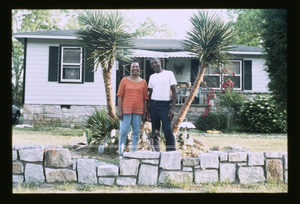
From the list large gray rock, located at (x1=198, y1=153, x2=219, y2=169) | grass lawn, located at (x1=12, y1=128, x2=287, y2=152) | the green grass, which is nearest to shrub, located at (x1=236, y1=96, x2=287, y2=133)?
grass lawn, located at (x1=12, y1=128, x2=287, y2=152)

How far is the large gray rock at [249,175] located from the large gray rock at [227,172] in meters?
0.09

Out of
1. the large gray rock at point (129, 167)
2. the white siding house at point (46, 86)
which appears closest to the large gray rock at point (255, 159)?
the large gray rock at point (129, 167)

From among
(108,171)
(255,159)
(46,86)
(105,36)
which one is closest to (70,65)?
(46,86)

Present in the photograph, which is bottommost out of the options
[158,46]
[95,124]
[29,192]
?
[29,192]

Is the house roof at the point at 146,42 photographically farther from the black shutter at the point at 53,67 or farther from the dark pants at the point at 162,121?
the dark pants at the point at 162,121

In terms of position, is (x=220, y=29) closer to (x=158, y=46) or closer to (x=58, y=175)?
(x=58, y=175)

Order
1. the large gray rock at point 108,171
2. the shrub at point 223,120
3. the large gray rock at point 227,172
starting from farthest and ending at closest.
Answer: the shrub at point 223,120 < the large gray rock at point 227,172 < the large gray rock at point 108,171

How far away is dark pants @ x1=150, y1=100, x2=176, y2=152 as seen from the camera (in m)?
4.26

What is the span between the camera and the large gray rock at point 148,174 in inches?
155

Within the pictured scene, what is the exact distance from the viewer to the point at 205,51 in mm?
5500

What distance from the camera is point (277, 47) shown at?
3.91 metres

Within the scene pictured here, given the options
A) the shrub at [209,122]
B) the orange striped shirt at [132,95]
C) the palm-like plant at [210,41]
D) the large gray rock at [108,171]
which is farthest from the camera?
the shrub at [209,122]
